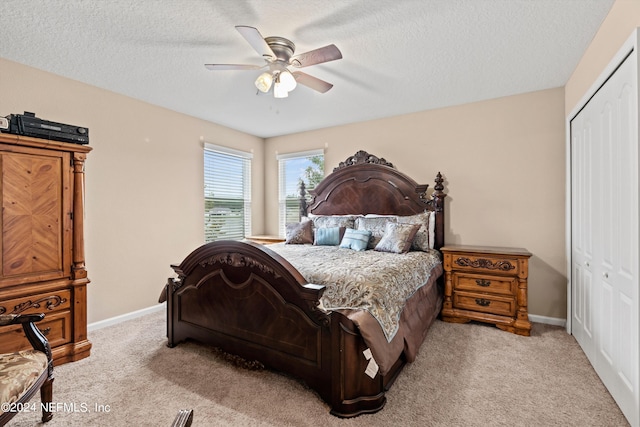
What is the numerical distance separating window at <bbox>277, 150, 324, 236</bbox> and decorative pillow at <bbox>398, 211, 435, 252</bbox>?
1733 mm

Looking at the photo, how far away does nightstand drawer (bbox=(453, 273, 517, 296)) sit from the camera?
10.3 ft

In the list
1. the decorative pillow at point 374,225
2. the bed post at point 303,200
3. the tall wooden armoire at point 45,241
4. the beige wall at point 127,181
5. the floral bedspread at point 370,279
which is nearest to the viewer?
the floral bedspread at point 370,279

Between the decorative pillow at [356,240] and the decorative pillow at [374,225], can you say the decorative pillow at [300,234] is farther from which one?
the decorative pillow at [374,225]

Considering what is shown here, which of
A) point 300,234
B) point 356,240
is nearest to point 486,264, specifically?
point 356,240

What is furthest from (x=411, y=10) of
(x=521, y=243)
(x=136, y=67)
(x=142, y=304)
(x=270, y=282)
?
(x=142, y=304)

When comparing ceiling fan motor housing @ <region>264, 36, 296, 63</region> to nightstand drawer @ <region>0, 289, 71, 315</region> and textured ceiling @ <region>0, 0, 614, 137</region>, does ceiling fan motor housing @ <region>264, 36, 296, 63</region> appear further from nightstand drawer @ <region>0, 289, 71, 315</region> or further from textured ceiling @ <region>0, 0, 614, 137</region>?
nightstand drawer @ <region>0, 289, 71, 315</region>

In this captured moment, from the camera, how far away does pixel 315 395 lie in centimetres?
201

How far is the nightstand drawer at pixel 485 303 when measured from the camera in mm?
3133

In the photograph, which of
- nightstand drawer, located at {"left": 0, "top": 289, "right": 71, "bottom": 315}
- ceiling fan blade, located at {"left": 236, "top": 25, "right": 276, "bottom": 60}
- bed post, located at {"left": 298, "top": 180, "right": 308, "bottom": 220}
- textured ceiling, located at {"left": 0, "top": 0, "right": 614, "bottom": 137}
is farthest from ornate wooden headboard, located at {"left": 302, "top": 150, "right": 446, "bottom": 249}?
nightstand drawer, located at {"left": 0, "top": 289, "right": 71, "bottom": 315}

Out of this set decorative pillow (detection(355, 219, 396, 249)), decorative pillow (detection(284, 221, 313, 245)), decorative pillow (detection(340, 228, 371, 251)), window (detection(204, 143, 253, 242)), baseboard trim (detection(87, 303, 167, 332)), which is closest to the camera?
baseboard trim (detection(87, 303, 167, 332))

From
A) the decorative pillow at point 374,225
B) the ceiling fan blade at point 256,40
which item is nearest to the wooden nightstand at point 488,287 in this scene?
the decorative pillow at point 374,225

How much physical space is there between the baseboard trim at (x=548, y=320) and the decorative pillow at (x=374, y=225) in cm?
190

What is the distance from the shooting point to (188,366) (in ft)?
7.88

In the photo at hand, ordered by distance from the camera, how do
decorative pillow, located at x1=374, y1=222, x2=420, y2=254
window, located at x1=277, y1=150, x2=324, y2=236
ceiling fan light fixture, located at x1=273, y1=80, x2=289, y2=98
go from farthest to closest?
window, located at x1=277, y1=150, x2=324, y2=236, decorative pillow, located at x1=374, y1=222, x2=420, y2=254, ceiling fan light fixture, located at x1=273, y1=80, x2=289, y2=98
